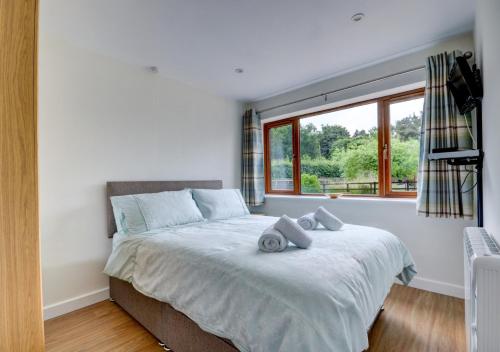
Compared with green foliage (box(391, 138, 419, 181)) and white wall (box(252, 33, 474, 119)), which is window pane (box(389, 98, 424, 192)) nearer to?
green foliage (box(391, 138, 419, 181))

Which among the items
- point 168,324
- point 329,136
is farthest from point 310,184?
point 168,324

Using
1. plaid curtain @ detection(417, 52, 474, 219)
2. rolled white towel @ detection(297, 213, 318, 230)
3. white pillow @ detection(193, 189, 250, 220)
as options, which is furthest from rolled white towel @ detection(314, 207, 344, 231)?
white pillow @ detection(193, 189, 250, 220)

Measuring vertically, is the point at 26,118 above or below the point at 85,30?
below

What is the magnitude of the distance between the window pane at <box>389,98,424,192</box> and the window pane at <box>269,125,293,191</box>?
147cm

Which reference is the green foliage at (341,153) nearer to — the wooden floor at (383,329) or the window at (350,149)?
the window at (350,149)

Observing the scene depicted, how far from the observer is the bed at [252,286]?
1.05m

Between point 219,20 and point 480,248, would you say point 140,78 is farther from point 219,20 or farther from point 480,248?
point 480,248

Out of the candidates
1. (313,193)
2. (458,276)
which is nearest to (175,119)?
(313,193)

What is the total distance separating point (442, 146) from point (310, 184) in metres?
1.72

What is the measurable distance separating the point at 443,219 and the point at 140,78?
3516 millimetres

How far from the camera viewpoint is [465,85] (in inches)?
69.7

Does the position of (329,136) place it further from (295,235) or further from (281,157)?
(295,235)

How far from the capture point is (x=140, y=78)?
9.45 ft

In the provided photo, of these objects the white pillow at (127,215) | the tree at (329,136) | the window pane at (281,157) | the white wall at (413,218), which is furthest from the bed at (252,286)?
the window pane at (281,157)
